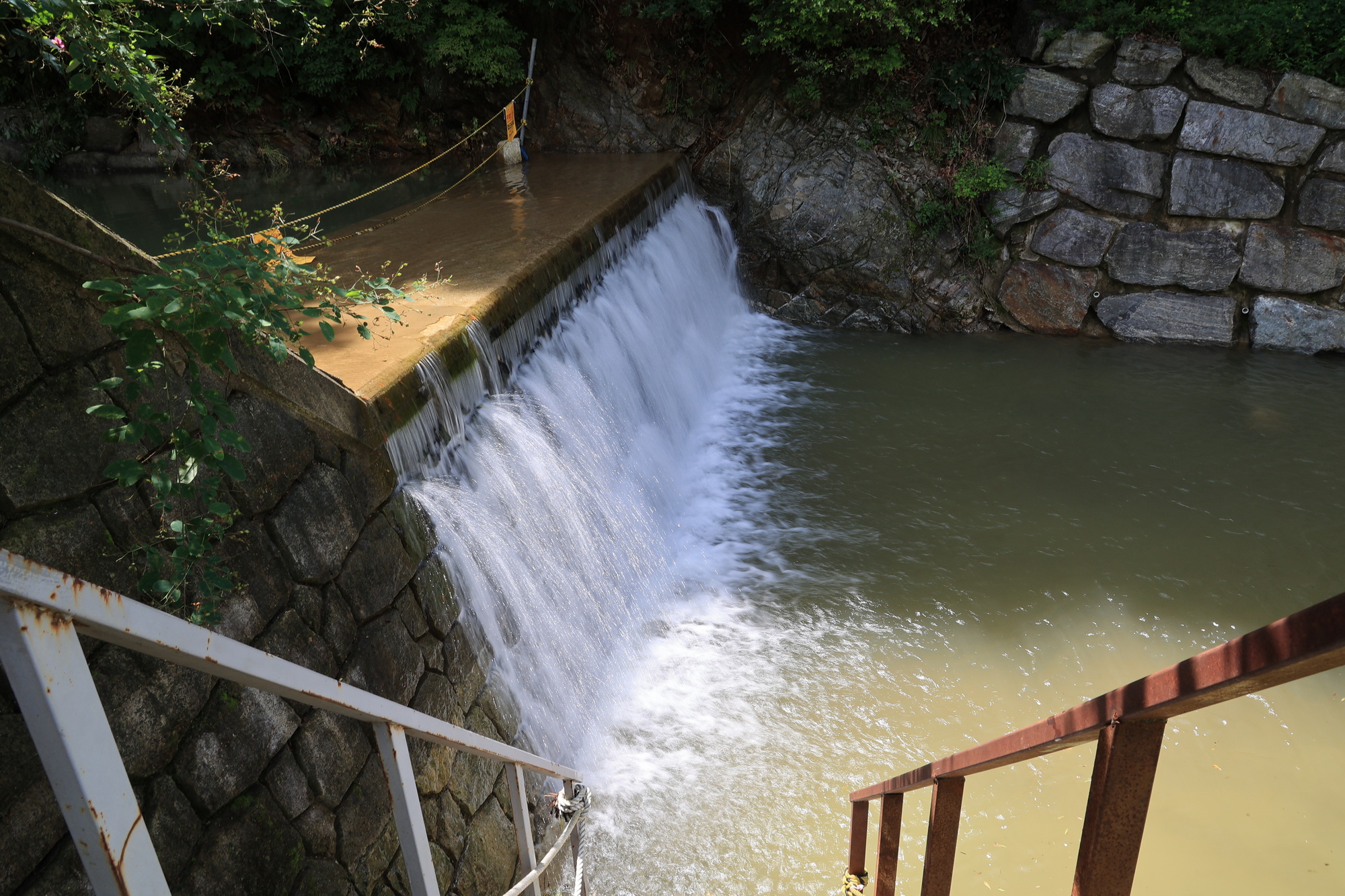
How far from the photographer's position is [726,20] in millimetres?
9547

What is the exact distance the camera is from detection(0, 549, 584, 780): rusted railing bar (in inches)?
35.4

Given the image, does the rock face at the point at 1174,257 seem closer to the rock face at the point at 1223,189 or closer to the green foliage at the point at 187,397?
the rock face at the point at 1223,189

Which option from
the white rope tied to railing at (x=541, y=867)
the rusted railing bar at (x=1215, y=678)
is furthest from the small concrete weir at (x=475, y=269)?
the rusted railing bar at (x=1215, y=678)

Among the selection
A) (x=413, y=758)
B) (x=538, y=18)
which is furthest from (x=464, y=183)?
(x=413, y=758)

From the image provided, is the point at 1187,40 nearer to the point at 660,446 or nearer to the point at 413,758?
the point at 660,446

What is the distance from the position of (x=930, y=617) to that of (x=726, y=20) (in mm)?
7734

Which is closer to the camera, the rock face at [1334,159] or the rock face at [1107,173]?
the rock face at [1334,159]

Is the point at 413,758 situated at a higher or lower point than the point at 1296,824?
higher

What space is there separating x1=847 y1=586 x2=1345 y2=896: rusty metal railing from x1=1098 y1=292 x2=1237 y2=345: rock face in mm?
8123

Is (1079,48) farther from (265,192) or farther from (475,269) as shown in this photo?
(265,192)

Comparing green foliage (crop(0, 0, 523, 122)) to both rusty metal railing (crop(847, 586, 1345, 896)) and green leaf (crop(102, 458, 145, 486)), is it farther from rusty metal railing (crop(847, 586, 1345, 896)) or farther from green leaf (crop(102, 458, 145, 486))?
rusty metal railing (crop(847, 586, 1345, 896))

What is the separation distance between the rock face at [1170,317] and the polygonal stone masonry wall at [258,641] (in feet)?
25.4

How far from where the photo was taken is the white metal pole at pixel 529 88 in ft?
31.9

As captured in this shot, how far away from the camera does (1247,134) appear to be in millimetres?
8031
